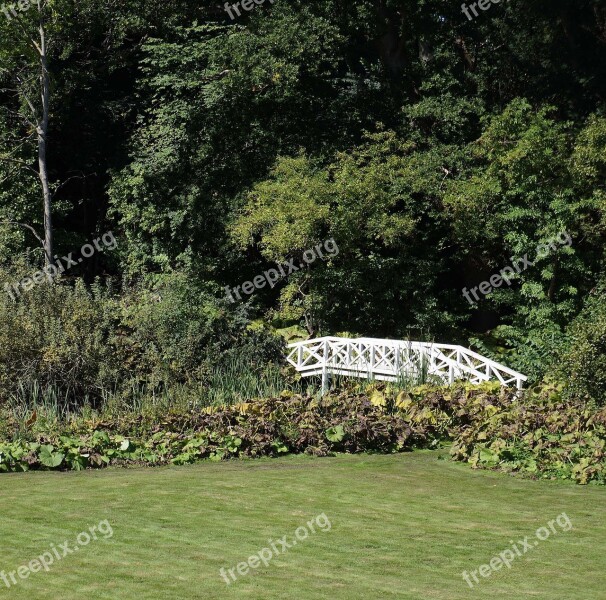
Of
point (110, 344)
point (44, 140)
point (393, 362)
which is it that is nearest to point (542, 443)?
point (393, 362)

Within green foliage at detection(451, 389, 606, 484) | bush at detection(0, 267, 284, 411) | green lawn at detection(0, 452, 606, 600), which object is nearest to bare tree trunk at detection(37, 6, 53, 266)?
bush at detection(0, 267, 284, 411)

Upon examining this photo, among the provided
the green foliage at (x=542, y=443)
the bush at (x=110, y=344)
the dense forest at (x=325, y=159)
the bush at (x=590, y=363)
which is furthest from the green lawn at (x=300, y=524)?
the dense forest at (x=325, y=159)

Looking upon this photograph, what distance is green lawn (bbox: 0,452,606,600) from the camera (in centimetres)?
711

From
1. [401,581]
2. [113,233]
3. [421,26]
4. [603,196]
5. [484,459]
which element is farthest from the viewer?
[113,233]

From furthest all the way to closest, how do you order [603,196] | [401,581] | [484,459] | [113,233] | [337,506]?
[113,233] → [603,196] → [484,459] → [337,506] → [401,581]

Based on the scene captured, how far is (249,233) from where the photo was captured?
23.4 meters

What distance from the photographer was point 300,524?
8.80 meters

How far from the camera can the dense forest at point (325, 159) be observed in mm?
22922

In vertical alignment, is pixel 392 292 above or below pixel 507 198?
below

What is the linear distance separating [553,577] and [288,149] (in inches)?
760

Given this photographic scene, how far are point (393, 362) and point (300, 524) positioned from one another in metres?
10.4

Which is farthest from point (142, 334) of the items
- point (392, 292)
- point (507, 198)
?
point (507, 198)

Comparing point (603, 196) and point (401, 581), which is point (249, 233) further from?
point (401, 581)

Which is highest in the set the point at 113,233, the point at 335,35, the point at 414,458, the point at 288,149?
the point at 335,35
